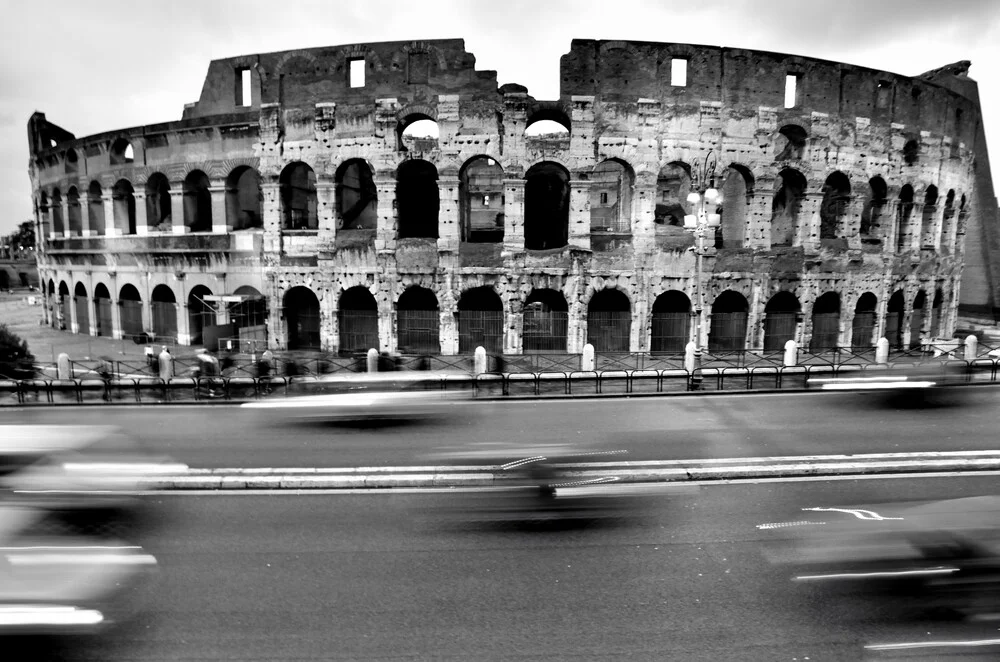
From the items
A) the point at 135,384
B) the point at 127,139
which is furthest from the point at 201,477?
the point at 127,139

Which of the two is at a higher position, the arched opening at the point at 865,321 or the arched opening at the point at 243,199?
the arched opening at the point at 243,199

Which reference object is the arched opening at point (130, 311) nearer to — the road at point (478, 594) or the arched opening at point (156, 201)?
the arched opening at point (156, 201)

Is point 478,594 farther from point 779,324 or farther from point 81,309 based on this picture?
point 81,309

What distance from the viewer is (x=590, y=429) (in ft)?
42.7

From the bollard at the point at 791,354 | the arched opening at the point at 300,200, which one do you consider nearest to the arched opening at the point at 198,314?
the arched opening at the point at 300,200

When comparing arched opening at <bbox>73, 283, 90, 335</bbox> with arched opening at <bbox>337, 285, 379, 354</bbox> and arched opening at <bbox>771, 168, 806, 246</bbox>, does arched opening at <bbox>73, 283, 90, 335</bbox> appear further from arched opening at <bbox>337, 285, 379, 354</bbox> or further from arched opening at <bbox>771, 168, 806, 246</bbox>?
arched opening at <bbox>771, 168, 806, 246</bbox>

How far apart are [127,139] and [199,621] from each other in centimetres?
2904

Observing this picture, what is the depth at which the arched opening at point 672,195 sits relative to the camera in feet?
112

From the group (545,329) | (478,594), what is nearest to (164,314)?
(545,329)

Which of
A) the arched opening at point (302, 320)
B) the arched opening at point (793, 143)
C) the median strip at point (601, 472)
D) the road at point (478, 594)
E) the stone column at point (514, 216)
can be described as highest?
the arched opening at point (793, 143)

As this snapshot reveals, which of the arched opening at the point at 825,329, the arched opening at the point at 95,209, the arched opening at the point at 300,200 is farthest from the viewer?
the arched opening at the point at 95,209

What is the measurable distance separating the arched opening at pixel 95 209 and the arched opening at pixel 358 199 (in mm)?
12407

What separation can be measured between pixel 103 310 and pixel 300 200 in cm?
1179

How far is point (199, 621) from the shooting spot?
5.75 metres
